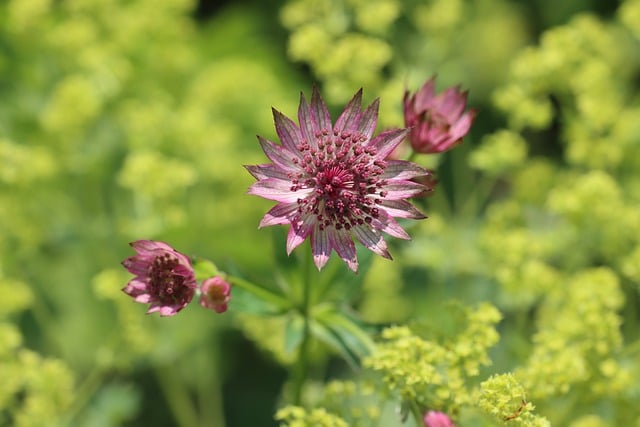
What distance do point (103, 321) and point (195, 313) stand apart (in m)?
0.29

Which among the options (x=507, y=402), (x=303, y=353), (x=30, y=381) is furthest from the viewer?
(x=30, y=381)

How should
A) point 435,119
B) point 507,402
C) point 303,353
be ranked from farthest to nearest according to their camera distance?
point 303,353
point 435,119
point 507,402

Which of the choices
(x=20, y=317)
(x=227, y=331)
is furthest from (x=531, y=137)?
(x=20, y=317)

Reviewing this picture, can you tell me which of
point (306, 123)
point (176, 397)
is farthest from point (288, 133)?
point (176, 397)

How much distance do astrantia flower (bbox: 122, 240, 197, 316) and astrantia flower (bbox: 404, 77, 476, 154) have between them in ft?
1.49

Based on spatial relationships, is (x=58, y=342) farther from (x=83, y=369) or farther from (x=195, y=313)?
(x=195, y=313)

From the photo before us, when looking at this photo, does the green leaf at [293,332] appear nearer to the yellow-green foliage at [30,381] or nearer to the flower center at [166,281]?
the flower center at [166,281]

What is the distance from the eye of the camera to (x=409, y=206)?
1279 mm

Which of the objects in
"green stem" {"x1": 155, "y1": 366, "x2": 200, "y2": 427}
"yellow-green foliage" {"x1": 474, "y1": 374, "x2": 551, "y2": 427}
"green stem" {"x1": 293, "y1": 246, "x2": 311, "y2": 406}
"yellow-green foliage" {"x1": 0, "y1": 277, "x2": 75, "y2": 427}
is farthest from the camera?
"green stem" {"x1": 155, "y1": 366, "x2": 200, "y2": 427}

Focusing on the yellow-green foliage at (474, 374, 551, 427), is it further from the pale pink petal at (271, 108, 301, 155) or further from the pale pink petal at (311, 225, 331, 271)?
the pale pink petal at (271, 108, 301, 155)

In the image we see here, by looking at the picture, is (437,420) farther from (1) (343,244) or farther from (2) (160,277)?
(2) (160,277)

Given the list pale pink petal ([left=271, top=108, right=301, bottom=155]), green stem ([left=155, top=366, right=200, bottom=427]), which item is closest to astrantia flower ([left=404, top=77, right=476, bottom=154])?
pale pink petal ([left=271, top=108, right=301, bottom=155])

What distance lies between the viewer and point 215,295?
4.33 feet

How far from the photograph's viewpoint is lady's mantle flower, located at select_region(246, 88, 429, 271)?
1.27 m
